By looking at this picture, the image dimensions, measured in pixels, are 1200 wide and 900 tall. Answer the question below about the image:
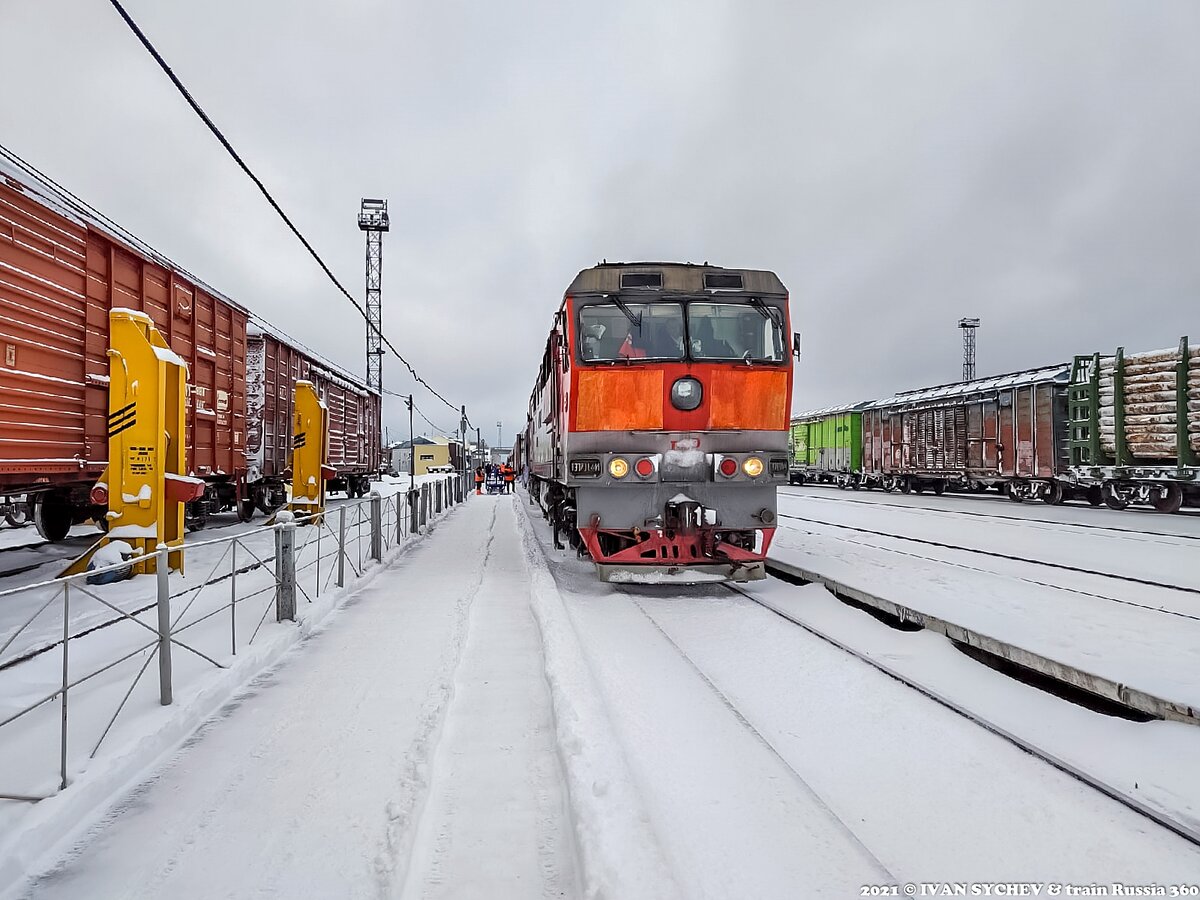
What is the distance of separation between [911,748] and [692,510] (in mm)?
4043

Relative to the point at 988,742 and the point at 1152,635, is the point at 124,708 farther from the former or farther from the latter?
the point at 1152,635

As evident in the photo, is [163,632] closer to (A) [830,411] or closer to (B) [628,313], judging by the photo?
(B) [628,313]

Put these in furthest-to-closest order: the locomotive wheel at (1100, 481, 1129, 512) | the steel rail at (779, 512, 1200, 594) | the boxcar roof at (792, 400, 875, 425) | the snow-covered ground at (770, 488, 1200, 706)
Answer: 1. the boxcar roof at (792, 400, 875, 425)
2. the locomotive wheel at (1100, 481, 1129, 512)
3. the steel rail at (779, 512, 1200, 594)
4. the snow-covered ground at (770, 488, 1200, 706)

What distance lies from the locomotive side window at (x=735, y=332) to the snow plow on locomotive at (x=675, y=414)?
0.01 metres

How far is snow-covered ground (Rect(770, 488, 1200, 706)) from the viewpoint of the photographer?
Result: 15.5ft

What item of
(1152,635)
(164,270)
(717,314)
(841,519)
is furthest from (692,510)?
(841,519)

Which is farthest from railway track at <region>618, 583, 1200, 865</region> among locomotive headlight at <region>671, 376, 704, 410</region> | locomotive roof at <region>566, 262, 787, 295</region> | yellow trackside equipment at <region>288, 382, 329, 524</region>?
yellow trackside equipment at <region>288, 382, 329, 524</region>

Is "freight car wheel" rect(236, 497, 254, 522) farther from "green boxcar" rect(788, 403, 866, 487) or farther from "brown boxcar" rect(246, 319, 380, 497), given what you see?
"green boxcar" rect(788, 403, 866, 487)

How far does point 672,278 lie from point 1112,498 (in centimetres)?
1672

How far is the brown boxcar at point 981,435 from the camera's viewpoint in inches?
766

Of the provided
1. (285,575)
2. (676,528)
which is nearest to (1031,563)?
(676,528)

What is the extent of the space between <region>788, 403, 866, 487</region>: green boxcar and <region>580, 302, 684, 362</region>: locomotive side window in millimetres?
25166

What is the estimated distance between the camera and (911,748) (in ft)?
11.5

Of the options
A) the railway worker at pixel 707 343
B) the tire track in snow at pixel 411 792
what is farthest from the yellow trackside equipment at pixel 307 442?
the tire track in snow at pixel 411 792
